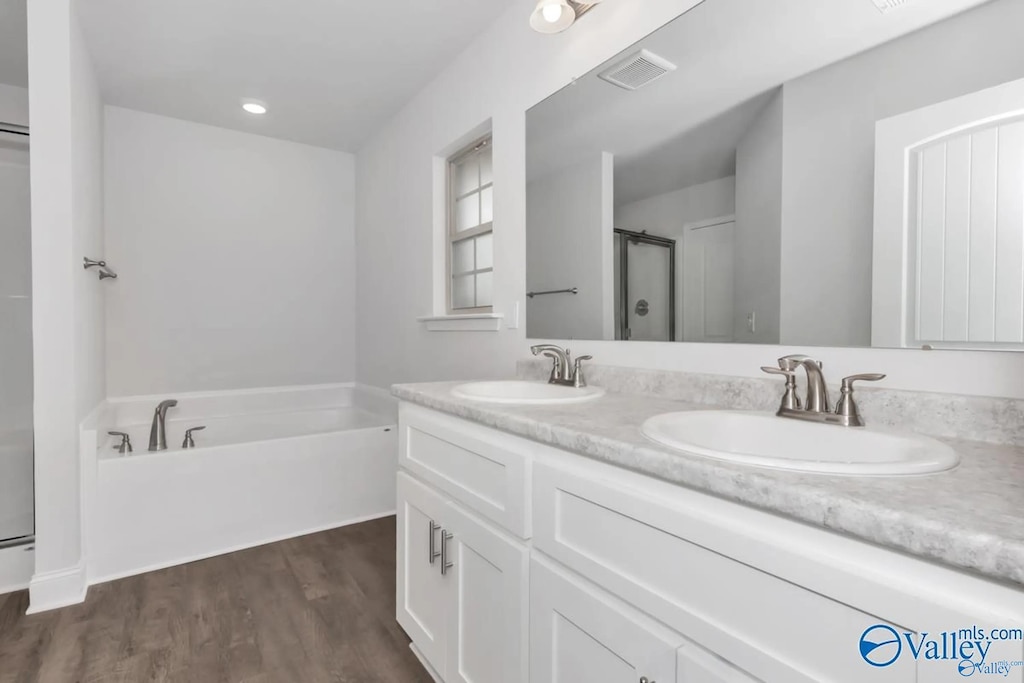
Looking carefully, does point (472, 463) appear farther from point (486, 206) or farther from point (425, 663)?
point (486, 206)

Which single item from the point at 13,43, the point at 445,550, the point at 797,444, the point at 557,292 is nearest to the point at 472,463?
the point at 445,550

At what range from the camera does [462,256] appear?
2.51 m

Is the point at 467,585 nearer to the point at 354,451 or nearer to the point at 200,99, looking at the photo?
the point at 354,451

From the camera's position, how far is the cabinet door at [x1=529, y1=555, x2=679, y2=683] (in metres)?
0.72

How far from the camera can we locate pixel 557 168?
1.76 meters

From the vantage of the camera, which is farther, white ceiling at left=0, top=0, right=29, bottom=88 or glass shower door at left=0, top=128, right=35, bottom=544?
glass shower door at left=0, top=128, right=35, bottom=544

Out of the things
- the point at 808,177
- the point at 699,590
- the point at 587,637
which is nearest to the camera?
the point at 699,590

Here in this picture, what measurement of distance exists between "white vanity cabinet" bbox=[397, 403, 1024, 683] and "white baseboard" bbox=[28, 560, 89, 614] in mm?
1497

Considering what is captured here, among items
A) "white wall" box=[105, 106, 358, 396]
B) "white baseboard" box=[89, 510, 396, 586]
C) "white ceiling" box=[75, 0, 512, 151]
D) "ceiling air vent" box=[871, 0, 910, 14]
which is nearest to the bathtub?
"white baseboard" box=[89, 510, 396, 586]

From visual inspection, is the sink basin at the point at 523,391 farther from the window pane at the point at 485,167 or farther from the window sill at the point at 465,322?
the window pane at the point at 485,167

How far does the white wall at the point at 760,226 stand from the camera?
3.74 ft

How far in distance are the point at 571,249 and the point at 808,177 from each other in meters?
0.80

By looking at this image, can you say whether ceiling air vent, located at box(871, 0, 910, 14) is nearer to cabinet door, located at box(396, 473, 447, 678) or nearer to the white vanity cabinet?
the white vanity cabinet

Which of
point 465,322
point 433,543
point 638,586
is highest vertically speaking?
point 465,322
